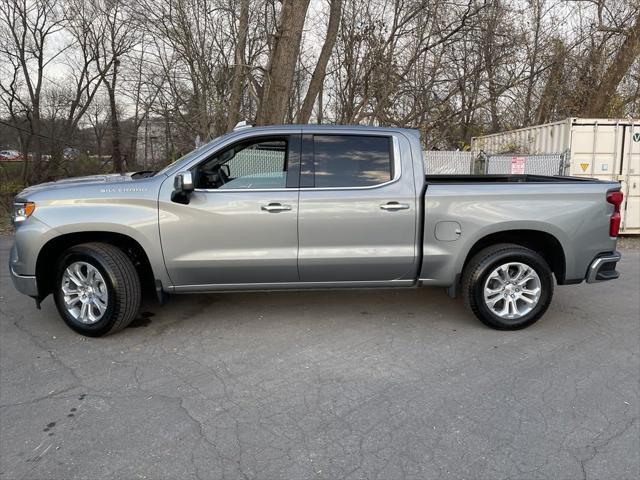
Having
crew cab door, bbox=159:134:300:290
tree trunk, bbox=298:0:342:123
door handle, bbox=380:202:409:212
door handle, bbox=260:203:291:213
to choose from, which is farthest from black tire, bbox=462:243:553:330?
tree trunk, bbox=298:0:342:123

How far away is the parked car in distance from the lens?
14.6m

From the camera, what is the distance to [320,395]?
3.29 m

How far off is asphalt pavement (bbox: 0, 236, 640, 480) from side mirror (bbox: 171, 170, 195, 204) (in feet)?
4.15

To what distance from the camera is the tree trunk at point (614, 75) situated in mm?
13688

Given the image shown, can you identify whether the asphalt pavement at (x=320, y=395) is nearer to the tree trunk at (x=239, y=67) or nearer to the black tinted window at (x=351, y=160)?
the black tinted window at (x=351, y=160)

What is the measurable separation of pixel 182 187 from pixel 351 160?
1518 millimetres

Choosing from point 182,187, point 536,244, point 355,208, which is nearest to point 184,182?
point 182,187

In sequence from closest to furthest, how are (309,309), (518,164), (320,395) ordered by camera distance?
1. (320,395)
2. (309,309)
3. (518,164)

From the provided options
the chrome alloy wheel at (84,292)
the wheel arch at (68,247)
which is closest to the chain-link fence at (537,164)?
the wheel arch at (68,247)

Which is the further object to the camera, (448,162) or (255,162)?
(448,162)

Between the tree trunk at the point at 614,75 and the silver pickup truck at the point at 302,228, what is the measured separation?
12404 mm

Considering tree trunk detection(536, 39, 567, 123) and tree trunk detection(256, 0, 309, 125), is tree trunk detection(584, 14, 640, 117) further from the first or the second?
tree trunk detection(256, 0, 309, 125)

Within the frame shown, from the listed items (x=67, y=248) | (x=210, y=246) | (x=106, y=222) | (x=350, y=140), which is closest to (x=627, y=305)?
(x=350, y=140)

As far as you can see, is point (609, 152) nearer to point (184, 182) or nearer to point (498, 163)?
point (498, 163)
